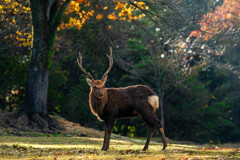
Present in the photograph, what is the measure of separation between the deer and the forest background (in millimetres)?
8963

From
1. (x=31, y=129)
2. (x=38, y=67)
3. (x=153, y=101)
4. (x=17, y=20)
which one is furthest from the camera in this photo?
(x=17, y=20)

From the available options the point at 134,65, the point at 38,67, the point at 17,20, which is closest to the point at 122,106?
the point at 38,67

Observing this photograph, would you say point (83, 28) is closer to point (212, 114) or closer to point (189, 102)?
point (189, 102)

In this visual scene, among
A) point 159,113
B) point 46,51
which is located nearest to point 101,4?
point 46,51

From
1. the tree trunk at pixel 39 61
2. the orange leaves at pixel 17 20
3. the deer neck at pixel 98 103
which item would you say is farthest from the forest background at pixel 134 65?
the deer neck at pixel 98 103

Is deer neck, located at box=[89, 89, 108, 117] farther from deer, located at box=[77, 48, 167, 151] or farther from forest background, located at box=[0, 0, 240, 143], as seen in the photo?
forest background, located at box=[0, 0, 240, 143]

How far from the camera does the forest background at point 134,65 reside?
63.4ft

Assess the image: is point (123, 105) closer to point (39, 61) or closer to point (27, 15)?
point (39, 61)

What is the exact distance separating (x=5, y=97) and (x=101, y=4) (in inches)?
362

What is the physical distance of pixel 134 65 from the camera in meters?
22.2

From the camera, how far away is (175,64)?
20984 millimetres

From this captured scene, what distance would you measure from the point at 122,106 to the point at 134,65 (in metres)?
13.1

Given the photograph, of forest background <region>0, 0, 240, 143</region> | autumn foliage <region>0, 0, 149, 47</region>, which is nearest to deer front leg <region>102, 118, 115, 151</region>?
autumn foliage <region>0, 0, 149, 47</region>

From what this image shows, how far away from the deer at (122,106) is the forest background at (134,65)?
8.96m
